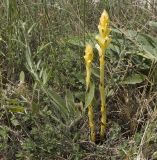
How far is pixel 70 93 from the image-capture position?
5.82ft

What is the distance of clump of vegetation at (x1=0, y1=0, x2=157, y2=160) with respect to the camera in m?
1.70

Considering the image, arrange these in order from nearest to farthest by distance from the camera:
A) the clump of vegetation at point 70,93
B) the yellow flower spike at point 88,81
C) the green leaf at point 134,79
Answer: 1. the yellow flower spike at point 88,81
2. the clump of vegetation at point 70,93
3. the green leaf at point 134,79

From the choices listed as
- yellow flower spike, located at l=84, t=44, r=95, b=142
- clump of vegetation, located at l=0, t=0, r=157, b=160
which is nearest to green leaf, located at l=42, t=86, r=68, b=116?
clump of vegetation, located at l=0, t=0, r=157, b=160

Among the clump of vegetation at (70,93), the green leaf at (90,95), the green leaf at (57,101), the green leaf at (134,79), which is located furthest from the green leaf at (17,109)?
the green leaf at (134,79)

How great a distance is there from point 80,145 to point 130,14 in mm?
945

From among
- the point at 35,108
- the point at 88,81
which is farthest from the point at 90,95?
the point at 35,108

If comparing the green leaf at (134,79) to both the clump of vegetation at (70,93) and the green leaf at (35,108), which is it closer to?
the clump of vegetation at (70,93)

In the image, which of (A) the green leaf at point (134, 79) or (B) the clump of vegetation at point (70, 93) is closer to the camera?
(B) the clump of vegetation at point (70, 93)

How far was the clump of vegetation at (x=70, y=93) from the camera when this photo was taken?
5.59ft

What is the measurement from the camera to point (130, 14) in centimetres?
240

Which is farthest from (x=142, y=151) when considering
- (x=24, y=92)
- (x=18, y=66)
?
(x=18, y=66)

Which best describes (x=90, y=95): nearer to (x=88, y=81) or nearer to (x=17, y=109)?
(x=88, y=81)

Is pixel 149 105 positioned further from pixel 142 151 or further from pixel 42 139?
pixel 42 139

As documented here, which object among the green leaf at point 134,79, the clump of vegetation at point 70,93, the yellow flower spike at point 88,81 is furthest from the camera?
the green leaf at point 134,79
